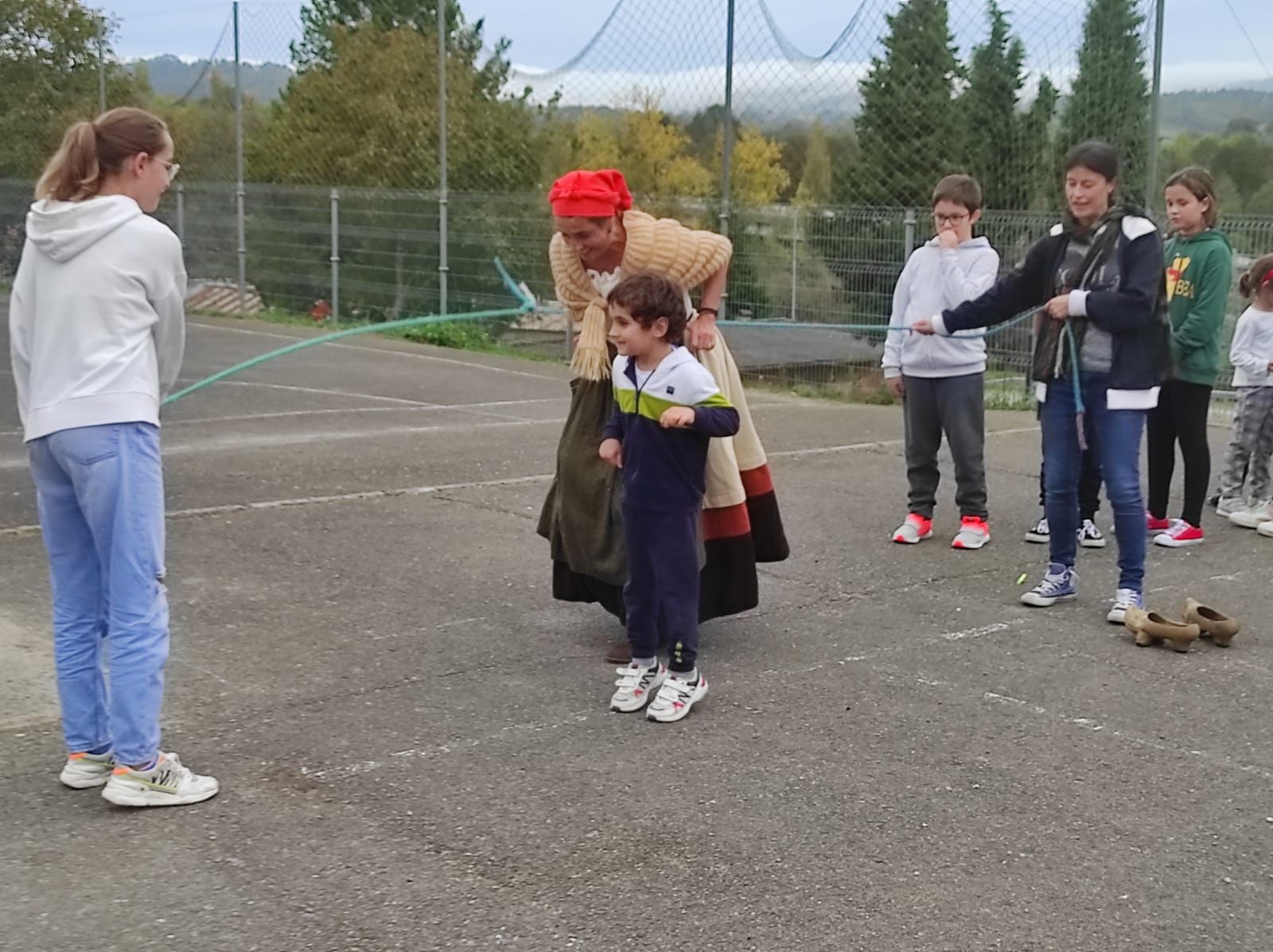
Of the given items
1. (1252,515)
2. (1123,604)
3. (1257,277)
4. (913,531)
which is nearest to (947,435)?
(913,531)

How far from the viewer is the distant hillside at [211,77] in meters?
19.7

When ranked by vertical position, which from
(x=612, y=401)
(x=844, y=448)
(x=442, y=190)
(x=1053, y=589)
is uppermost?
(x=442, y=190)

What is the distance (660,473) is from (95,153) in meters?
1.89

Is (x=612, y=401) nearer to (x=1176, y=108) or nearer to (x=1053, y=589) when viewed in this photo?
(x=1053, y=589)

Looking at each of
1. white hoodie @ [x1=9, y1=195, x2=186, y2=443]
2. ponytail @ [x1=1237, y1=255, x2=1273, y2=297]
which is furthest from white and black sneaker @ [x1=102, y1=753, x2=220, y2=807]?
ponytail @ [x1=1237, y1=255, x2=1273, y2=297]

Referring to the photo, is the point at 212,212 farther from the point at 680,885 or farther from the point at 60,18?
the point at 680,885

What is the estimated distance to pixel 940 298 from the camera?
6.91 m

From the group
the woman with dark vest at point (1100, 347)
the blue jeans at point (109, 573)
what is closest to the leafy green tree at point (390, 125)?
the woman with dark vest at point (1100, 347)

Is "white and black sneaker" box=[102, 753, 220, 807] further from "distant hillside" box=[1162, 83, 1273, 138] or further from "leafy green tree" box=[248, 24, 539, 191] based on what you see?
"leafy green tree" box=[248, 24, 539, 191]

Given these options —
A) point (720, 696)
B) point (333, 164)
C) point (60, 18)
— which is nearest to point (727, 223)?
point (333, 164)

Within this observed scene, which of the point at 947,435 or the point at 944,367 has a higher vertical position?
the point at 944,367

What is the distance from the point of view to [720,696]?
4.86 m

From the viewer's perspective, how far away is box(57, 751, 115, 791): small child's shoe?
3.97m

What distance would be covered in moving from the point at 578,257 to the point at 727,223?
27.7 feet
